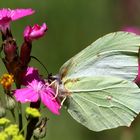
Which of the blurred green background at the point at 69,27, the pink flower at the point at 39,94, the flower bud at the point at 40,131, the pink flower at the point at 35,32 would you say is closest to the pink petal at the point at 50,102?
the pink flower at the point at 39,94

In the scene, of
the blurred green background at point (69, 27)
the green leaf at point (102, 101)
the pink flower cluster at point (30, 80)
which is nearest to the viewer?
the pink flower cluster at point (30, 80)

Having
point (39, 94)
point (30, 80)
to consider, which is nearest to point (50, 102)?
point (39, 94)

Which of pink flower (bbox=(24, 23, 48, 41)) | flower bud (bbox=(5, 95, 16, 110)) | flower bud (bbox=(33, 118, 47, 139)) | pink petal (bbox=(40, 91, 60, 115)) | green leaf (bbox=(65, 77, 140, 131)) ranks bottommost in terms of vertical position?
green leaf (bbox=(65, 77, 140, 131))

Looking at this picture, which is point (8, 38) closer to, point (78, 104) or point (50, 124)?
point (78, 104)

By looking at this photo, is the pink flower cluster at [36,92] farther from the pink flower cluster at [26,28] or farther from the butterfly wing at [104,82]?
the pink flower cluster at [26,28]

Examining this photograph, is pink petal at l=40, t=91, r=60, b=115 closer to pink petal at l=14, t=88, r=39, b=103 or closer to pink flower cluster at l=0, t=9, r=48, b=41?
pink petal at l=14, t=88, r=39, b=103

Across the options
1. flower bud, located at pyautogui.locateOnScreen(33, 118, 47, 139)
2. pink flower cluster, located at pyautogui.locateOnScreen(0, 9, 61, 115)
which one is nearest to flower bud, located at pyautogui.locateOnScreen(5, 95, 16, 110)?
pink flower cluster, located at pyautogui.locateOnScreen(0, 9, 61, 115)
